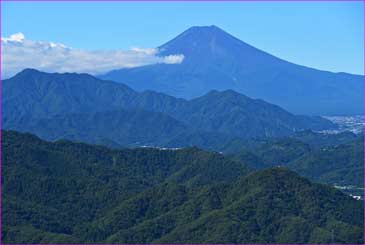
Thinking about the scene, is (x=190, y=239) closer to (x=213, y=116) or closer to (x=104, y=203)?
(x=104, y=203)

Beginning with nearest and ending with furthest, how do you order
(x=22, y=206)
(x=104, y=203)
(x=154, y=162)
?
(x=22, y=206), (x=104, y=203), (x=154, y=162)

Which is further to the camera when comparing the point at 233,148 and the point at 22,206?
the point at 233,148

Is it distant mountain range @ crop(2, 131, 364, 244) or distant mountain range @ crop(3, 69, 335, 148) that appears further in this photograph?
distant mountain range @ crop(3, 69, 335, 148)

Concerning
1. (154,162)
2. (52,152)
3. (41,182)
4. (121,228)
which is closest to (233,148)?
(154,162)

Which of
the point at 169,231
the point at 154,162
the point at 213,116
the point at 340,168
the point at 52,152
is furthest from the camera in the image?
the point at 213,116

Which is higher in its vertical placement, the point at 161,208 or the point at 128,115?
the point at 128,115
